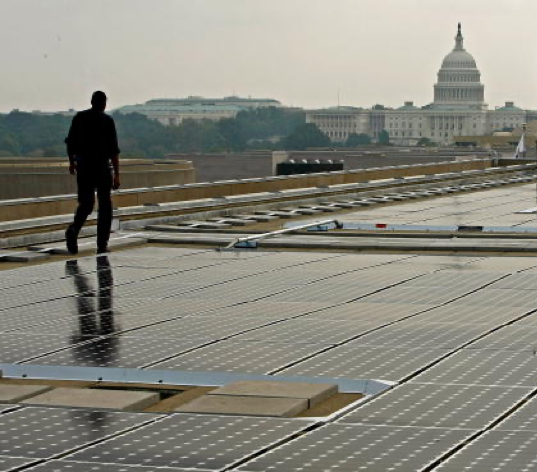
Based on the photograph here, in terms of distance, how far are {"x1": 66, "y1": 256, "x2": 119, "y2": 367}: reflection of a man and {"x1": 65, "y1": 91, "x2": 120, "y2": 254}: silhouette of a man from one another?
2.89 feet

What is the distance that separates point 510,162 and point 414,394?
175 feet

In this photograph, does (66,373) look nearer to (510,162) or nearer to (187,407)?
(187,407)

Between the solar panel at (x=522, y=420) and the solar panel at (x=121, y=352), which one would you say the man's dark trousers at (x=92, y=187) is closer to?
the solar panel at (x=121, y=352)

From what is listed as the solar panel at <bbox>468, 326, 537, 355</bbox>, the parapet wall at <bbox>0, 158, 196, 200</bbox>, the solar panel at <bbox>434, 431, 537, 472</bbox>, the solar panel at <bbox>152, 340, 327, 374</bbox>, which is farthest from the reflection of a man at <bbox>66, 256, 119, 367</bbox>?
the parapet wall at <bbox>0, 158, 196, 200</bbox>

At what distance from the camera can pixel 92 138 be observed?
1652 cm

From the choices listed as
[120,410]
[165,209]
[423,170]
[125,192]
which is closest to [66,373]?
[120,410]

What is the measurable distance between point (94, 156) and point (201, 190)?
14.4 meters

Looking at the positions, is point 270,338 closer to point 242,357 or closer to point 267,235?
point 242,357

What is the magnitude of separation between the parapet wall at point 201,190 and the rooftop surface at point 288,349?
587 cm

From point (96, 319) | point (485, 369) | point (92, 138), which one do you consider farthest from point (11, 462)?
point (92, 138)

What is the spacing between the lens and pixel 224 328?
11164 millimetres

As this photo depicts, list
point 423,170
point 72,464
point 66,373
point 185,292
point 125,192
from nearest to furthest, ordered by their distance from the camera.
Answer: point 72,464
point 66,373
point 185,292
point 125,192
point 423,170

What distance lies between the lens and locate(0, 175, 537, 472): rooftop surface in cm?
712

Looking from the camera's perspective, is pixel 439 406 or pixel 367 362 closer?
pixel 439 406
